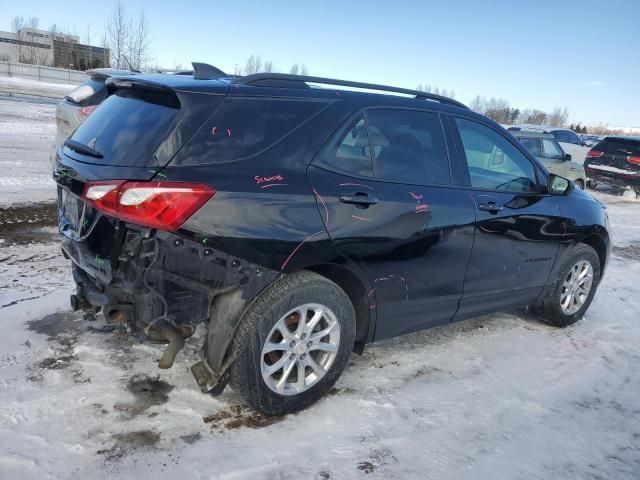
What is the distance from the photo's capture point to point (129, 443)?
261 centimetres

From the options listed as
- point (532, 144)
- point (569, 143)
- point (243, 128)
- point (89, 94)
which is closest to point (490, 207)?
point (243, 128)

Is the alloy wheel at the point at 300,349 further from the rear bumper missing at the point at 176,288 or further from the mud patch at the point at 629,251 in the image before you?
the mud patch at the point at 629,251

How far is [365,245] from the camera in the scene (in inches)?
119

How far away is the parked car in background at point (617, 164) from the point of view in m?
14.4

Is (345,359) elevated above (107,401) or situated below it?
above

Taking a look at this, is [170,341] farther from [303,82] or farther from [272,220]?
[303,82]

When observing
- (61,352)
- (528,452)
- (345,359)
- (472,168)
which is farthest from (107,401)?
(472,168)

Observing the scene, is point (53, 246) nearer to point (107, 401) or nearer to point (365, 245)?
point (107, 401)

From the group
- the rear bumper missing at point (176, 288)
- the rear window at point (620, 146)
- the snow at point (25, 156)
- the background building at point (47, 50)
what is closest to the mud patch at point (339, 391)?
the rear bumper missing at point (176, 288)

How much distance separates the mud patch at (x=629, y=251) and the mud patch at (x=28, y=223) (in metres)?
7.62

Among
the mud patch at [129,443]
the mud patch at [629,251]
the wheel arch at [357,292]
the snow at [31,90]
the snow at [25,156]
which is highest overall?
the wheel arch at [357,292]

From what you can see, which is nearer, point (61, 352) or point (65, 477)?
point (65, 477)

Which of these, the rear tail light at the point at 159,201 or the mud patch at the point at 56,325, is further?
the mud patch at the point at 56,325

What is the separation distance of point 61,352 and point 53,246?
2380mm
